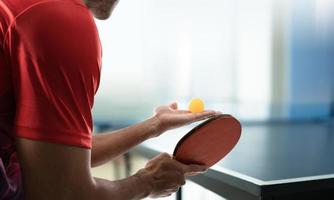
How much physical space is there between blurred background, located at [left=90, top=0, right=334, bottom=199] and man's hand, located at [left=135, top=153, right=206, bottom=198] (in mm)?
1015

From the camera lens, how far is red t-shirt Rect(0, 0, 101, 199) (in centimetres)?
71

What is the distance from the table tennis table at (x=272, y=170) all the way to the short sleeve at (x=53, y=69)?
0.48 meters

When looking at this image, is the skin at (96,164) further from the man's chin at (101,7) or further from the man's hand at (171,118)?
the man's chin at (101,7)

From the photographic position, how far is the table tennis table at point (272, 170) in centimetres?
104

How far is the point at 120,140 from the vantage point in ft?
3.91

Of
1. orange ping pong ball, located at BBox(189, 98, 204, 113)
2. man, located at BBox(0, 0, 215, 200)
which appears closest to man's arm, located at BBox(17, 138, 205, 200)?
man, located at BBox(0, 0, 215, 200)

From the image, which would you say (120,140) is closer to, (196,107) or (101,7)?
A: (196,107)

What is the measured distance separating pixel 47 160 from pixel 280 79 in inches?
101

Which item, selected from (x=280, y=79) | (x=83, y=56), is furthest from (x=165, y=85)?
(x=83, y=56)

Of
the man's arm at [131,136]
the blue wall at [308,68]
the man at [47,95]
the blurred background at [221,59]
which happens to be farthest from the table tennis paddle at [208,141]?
the blue wall at [308,68]

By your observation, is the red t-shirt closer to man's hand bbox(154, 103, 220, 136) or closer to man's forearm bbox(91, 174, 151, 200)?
man's forearm bbox(91, 174, 151, 200)

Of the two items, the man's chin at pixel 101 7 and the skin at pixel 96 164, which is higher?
the man's chin at pixel 101 7

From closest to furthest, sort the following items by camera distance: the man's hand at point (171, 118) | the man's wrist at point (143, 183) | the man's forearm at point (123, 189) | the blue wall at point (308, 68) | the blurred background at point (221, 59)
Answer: the man's forearm at point (123, 189)
the man's wrist at point (143, 183)
the man's hand at point (171, 118)
the blurred background at point (221, 59)
the blue wall at point (308, 68)

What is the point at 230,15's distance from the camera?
2826 mm
